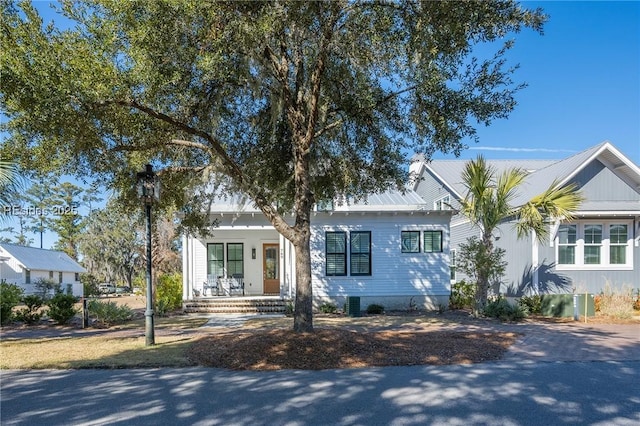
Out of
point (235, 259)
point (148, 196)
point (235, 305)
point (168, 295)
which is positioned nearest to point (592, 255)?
point (235, 305)

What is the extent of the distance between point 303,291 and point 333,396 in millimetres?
3201

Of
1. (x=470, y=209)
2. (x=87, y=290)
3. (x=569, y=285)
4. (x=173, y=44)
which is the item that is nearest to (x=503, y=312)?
(x=470, y=209)

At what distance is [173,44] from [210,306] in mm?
10564

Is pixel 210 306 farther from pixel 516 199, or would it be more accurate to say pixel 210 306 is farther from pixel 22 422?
pixel 516 199

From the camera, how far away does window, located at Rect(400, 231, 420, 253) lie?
54.3 ft

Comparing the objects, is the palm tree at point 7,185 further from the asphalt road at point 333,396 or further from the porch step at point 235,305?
the porch step at point 235,305

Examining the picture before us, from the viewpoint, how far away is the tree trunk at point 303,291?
8.73 metres

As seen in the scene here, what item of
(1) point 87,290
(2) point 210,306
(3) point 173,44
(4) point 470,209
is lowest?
(1) point 87,290

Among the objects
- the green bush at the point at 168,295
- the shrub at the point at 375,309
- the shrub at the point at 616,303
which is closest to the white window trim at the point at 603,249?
the shrub at the point at 616,303

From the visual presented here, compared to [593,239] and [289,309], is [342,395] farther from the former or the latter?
[593,239]

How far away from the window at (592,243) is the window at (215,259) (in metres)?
13.6

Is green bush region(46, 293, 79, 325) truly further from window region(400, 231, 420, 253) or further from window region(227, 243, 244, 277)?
window region(400, 231, 420, 253)

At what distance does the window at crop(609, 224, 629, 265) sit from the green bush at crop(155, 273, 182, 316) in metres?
16.0

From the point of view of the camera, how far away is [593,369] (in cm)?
718
